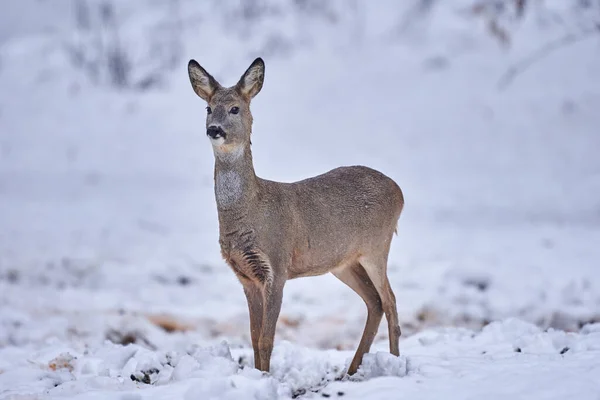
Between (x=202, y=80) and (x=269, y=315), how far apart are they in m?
1.84

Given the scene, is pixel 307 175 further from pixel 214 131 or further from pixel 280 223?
pixel 214 131

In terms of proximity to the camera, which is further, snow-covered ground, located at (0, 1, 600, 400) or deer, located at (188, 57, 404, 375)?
snow-covered ground, located at (0, 1, 600, 400)

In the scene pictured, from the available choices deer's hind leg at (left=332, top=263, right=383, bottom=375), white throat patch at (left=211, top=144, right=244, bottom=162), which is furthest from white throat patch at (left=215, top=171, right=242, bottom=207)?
deer's hind leg at (left=332, top=263, right=383, bottom=375)

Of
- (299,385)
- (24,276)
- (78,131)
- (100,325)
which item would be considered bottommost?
(299,385)

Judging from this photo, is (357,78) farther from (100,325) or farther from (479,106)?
(100,325)

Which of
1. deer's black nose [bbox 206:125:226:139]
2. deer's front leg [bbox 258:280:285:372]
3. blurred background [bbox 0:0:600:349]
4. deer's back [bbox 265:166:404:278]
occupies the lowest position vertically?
deer's front leg [bbox 258:280:285:372]

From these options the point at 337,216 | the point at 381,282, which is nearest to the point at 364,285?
the point at 381,282

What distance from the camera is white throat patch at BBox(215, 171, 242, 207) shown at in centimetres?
639

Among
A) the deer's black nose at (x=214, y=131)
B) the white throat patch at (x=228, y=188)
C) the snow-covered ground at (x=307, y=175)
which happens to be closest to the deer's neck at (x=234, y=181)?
the white throat patch at (x=228, y=188)

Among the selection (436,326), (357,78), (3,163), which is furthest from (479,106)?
(436,326)

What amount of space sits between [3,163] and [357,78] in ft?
29.1

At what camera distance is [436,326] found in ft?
29.9

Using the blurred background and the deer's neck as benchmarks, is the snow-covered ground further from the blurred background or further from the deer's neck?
the deer's neck

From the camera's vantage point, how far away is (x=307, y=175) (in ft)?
56.3
